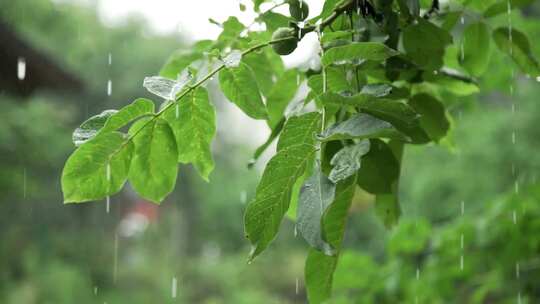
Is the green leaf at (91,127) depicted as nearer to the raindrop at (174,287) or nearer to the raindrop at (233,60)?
the raindrop at (233,60)

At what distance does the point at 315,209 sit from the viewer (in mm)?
454

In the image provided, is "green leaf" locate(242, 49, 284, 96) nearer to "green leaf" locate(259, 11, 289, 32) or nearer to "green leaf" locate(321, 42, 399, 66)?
"green leaf" locate(259, 11, 289, 32)

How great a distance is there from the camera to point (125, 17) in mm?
11812

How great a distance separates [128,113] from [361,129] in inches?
8.5

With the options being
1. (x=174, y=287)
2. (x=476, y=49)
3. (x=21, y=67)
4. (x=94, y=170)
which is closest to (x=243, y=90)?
(x=94, y=170)

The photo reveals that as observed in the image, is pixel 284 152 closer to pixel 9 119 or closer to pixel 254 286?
pixel 9 119

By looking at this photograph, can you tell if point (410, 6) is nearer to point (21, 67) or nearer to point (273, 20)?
point (273, 20)

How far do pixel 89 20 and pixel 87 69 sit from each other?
0.80 m

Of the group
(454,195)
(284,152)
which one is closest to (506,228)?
(284,152)

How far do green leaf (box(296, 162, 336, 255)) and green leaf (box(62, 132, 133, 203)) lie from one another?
0.20 metres

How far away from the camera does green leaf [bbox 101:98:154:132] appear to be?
1.81 feet

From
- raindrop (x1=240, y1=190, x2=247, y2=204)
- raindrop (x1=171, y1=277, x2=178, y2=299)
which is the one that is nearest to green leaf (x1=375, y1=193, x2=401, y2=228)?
raindrop (x1=171, y1=277, x2=178, y2=299)

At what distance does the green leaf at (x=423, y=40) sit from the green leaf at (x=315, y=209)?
24 centimetres

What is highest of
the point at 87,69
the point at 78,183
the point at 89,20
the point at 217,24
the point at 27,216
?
the point at 89,20
